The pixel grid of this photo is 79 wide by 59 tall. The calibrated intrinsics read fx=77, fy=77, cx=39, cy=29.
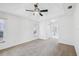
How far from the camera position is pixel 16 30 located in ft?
15.6

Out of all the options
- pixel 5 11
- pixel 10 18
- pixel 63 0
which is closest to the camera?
pixel 63 0

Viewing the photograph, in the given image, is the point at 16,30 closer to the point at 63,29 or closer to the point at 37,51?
the point at 37,51

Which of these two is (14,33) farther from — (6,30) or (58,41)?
(58,41)

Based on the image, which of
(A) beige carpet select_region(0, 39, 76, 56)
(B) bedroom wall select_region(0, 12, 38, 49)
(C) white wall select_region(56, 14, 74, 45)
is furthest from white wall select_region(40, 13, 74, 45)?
(A) beige carpet select_region(0, 39, 76, 56)

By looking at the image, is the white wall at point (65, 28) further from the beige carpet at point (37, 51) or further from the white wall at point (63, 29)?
the beige carpet at point (37, 51)

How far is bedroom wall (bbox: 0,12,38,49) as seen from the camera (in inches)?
158

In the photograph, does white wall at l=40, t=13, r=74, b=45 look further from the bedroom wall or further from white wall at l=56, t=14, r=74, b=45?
the bedroom wall

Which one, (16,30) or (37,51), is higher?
(16,30)

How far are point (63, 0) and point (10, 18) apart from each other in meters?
2.96

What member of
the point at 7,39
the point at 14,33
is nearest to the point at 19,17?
the point at 14,33

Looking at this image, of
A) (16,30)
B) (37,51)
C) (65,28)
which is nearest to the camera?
(37,51)

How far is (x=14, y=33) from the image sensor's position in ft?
15.0

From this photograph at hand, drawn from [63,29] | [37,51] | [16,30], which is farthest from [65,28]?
[16,30]

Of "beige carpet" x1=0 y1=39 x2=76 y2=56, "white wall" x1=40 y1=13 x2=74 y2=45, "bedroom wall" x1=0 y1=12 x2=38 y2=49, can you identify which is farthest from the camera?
"white wall" x1=40 y1=13 x2=74 y2=45
